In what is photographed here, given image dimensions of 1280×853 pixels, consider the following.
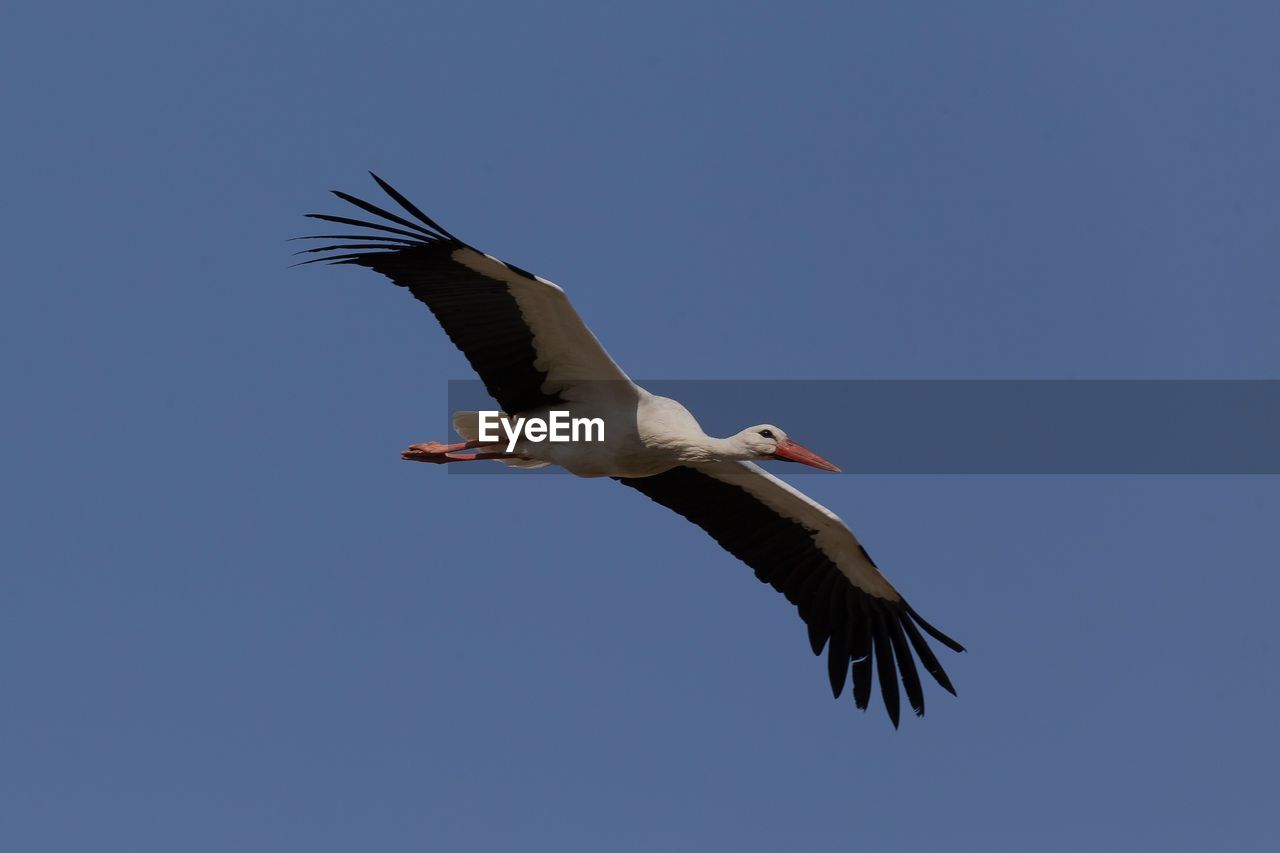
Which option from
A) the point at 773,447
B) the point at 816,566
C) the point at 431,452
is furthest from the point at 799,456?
the point at 431,452

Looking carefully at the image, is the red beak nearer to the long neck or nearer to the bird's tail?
the long neck

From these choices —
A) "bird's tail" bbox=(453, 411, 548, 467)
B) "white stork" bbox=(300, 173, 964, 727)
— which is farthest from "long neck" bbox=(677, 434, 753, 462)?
"bird's tail" bbox=(453, 411, 548, 467)

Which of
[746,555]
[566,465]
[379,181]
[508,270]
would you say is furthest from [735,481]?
[379,181]

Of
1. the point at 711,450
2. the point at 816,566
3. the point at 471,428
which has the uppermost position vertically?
the point at 471,428

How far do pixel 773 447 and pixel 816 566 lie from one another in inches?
63.7

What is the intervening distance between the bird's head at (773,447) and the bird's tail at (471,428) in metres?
1.43

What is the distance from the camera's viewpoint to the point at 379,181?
1102cm

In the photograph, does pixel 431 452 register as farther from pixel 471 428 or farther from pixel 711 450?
pixel 711 450

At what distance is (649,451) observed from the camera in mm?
11961

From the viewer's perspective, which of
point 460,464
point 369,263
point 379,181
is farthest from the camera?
point 460,464

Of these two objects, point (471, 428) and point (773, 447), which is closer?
point (773, 447)

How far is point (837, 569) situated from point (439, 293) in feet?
12.0

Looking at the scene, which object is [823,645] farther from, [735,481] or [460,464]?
[460,464]

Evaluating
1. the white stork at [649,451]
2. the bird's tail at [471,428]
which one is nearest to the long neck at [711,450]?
the white stork at [649,451]
